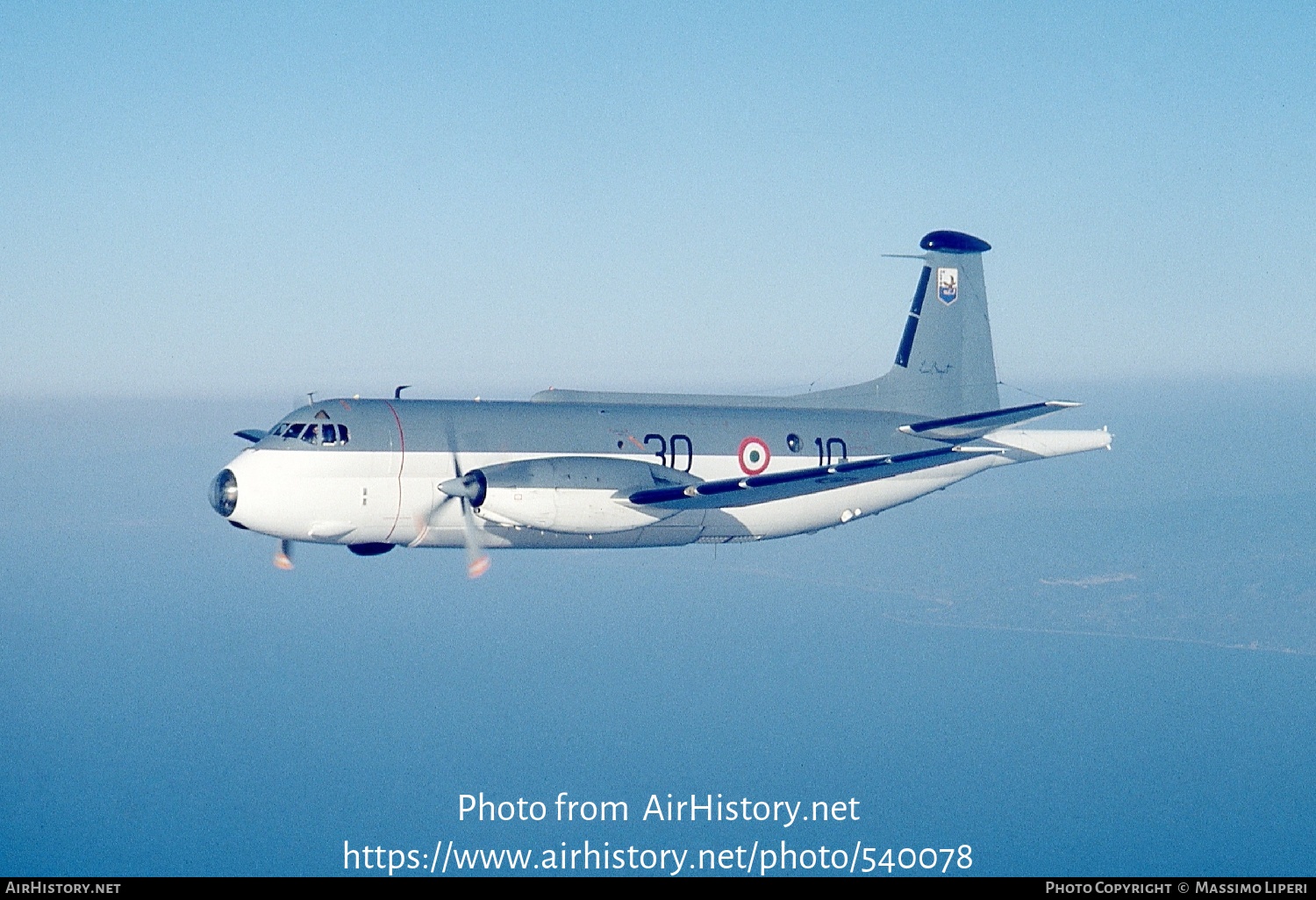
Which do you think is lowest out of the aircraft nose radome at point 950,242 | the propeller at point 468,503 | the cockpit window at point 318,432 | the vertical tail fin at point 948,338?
the propeller at point 468,503

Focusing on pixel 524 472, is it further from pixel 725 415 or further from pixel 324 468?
pixel 725 415

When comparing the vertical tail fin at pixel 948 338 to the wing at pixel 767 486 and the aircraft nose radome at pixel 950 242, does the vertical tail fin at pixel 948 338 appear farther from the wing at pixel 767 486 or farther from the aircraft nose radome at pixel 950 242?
the wing at pixel 767 486

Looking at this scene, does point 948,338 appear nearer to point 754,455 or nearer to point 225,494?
point 754,455

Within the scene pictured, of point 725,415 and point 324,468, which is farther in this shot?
point 725,415

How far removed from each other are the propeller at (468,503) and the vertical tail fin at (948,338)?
13987 mm

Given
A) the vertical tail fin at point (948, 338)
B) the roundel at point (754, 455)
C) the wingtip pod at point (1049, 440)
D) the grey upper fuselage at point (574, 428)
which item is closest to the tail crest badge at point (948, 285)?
the vertical tail fin at point (948, 338)

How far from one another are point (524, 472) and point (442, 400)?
3.46 meters

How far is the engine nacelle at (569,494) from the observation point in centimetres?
2623

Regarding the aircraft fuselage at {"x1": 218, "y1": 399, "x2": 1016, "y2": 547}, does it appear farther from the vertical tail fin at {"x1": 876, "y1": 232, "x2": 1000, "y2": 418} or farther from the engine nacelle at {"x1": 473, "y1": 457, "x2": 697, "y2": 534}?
the vertical tail fin at {"x1": 876, "y1": 232, "x2": 1000, "y2": 418}

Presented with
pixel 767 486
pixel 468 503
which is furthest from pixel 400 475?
pixel 767 486

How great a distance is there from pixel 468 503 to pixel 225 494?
16.8 ft

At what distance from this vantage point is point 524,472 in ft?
86.7
